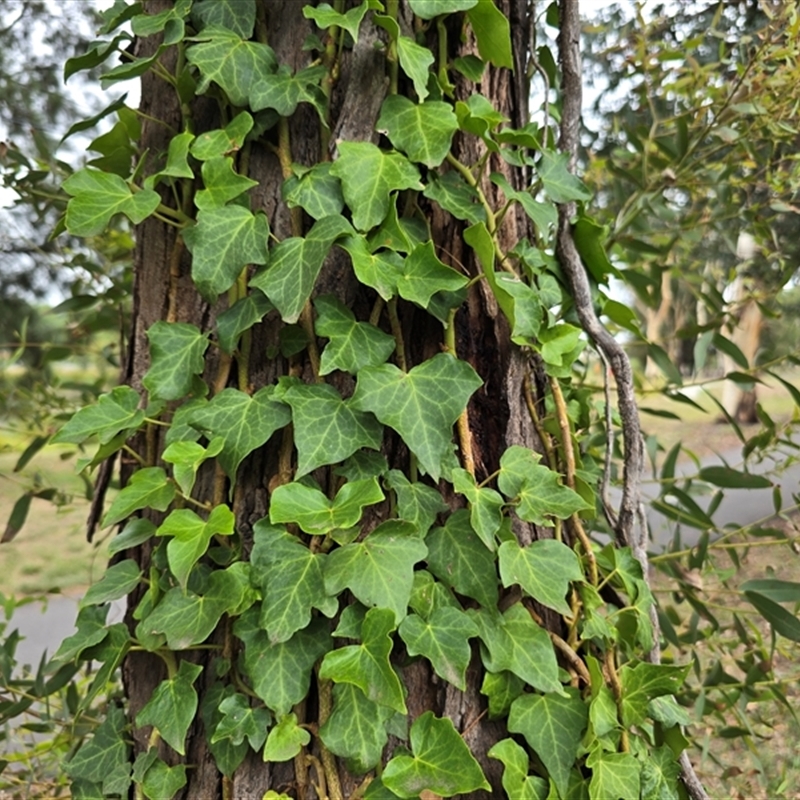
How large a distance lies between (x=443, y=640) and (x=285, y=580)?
163 mm

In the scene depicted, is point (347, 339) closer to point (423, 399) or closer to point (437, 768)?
point (423, 399)

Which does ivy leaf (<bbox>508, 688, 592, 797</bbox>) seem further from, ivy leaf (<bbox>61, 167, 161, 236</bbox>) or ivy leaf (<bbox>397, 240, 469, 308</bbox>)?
ivy leaf (<bbox>61, 167, 161, 236</bbox>)

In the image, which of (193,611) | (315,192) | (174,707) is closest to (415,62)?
(315,192)

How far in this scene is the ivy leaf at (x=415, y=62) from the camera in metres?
0.64

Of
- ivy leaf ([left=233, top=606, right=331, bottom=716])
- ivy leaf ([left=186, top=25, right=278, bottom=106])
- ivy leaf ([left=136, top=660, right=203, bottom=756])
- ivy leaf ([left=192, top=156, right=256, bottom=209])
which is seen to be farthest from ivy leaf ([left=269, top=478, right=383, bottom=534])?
ivy leaf ([left=186, top=25, right=278, bottom=106])

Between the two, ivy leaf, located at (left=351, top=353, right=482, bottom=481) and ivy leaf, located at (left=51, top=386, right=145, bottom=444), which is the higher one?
ivy leaf, located at (left=351, top=353, right=482, bottom=481)

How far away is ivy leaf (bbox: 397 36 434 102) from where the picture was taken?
644 millimetres

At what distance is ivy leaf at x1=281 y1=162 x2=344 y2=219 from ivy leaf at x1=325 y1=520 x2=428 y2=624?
1.04ft

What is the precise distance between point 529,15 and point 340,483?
26.1 inches

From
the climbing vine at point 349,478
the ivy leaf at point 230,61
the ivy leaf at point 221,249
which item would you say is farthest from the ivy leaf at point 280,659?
the ivy leaf at point 230,61

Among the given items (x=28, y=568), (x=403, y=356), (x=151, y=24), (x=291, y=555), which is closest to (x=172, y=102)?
(x=151, y=24)

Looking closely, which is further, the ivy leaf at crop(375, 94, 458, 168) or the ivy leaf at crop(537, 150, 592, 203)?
the ivy leaf at crop(537, 150, 592, 203)

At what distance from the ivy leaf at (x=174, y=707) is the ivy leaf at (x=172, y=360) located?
29 centimetres

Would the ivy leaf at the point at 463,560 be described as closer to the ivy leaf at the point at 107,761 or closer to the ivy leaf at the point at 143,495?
the ivy leaf at the point at 143,495
